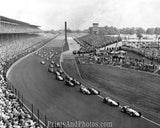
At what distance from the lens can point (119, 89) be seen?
45.6 meters

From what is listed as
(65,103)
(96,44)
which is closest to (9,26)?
(96,44)

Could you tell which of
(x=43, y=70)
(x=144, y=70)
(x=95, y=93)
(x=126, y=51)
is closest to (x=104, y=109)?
(x=95, y=93)

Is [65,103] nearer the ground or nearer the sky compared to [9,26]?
nearer the ground

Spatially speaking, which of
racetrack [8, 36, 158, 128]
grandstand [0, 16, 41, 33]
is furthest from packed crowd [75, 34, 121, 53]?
racetrack [8, 36, 158, 128]

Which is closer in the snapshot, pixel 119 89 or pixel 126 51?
pixel 119 89

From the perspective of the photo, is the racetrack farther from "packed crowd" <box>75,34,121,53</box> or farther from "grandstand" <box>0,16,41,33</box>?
"packed crowd" <box>75,34,121,53</box>

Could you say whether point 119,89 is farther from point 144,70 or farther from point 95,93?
point 144,70

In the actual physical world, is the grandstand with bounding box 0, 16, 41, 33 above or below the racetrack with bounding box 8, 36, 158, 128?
above

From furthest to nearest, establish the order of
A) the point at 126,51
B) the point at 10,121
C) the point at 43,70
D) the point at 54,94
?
the point at 126,51
the point at 43,70
the point at 54,94
the point at 10,121

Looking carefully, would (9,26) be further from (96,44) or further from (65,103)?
(65,103)

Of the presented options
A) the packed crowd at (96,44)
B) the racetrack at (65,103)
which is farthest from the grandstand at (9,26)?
the packed crowd at (96,44)

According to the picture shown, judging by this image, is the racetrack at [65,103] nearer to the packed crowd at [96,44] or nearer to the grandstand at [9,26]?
the grandstand at [9,26]

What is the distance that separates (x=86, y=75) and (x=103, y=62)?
15294mm

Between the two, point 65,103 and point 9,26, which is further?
point 9,26
